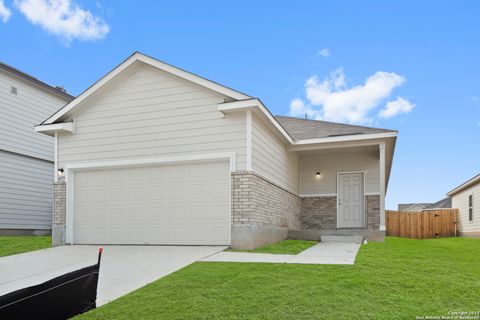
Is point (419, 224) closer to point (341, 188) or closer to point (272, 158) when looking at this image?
point (341, 188)

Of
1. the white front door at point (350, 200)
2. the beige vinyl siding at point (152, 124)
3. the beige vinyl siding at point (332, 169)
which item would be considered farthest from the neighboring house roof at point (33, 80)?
the white front door at point (350, 200)

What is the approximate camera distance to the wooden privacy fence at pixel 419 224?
781 inches

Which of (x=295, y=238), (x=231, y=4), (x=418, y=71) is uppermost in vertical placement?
(x=231, y=4)

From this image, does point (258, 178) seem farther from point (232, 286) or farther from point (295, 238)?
point (232, 286)

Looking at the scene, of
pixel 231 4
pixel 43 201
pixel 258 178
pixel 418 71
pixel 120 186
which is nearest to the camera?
pixel 258 178

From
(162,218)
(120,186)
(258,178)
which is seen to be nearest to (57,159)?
(120,186)

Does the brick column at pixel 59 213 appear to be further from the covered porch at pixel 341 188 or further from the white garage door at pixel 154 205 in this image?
the covered porch at pixel 341 188

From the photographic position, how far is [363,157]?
600 inches

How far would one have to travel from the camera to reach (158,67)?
1163 centimetres

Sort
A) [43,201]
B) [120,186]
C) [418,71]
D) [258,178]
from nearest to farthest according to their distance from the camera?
1. [258,178]
2. [120,186]
3. [418,71]
4. [43,201]

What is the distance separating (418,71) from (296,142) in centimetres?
446

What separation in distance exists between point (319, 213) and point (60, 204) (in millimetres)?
8829

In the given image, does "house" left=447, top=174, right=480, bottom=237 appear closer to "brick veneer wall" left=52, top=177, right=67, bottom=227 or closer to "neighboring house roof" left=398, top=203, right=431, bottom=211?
"brick veneer wall" left=52, top=177, right=67, bottom=227

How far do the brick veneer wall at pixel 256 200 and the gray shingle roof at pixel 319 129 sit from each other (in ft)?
8.41
